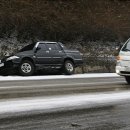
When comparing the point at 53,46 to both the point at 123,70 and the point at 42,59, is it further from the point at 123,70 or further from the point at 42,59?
the point at 123,70

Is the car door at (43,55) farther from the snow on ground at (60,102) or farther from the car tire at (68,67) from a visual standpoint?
the snow on ground at (60,102)

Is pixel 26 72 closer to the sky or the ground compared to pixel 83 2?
closer to the ground

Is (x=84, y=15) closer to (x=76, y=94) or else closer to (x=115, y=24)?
(x=115, y=24)

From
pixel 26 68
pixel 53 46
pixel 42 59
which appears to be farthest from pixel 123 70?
pixel 53 46

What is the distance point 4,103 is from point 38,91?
2960 mm

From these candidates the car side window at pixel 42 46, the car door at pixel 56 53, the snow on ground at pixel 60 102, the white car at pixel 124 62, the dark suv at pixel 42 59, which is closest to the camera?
the snow on ground at pixel 60 102

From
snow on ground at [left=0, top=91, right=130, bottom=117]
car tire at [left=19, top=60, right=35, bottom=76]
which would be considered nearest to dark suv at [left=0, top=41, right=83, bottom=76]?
car tire at [left=19, top=60, right=35, bottom=76]

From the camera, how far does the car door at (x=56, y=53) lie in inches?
938

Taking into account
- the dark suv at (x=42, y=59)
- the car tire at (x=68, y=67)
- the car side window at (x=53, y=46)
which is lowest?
the car tire at (x=68, y=67)

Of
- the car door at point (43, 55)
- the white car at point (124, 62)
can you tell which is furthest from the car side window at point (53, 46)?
the white car at point (124, 62)

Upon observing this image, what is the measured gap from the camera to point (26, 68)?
22500 millimetres

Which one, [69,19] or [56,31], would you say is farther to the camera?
[69,19]

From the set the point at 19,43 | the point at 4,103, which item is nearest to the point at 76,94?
the point at 4,103

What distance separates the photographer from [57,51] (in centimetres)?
2403
